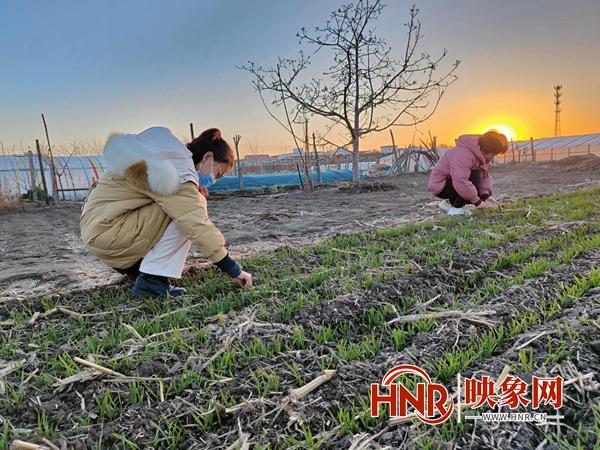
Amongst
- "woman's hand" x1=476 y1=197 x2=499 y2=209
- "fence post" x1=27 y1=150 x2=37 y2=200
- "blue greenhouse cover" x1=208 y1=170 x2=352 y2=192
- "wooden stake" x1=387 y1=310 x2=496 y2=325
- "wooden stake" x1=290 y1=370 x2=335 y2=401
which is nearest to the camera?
"wooden stake" x1=290 y1=370 x2=335 y2=401

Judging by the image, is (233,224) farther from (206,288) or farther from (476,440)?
(476,440)

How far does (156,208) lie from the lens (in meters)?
2.31

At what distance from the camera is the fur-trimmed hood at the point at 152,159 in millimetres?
2102

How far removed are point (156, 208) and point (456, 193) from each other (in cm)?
418

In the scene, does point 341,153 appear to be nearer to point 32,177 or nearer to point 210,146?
point 32,177

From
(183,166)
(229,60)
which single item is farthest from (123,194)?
(229,60)

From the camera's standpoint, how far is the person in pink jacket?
4457mm

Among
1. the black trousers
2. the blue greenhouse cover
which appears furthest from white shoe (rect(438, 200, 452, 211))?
the blue greenhouse cover

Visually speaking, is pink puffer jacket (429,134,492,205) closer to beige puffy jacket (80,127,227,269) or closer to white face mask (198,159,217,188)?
white face mask (198,159,217,188)

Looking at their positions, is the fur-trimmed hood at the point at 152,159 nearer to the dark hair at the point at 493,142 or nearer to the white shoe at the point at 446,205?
the dark hair at the point at 493,142

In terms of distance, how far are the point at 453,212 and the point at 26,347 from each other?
4564mm

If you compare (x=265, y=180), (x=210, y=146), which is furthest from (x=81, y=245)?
(x=265, y=180)

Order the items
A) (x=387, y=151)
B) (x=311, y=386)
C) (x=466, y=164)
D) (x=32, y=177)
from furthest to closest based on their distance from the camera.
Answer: (x=387, y=151), (x=32, y=177), (x=466, y=164), (x=311, y=386)

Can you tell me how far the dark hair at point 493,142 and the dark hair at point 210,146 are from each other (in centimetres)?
327
